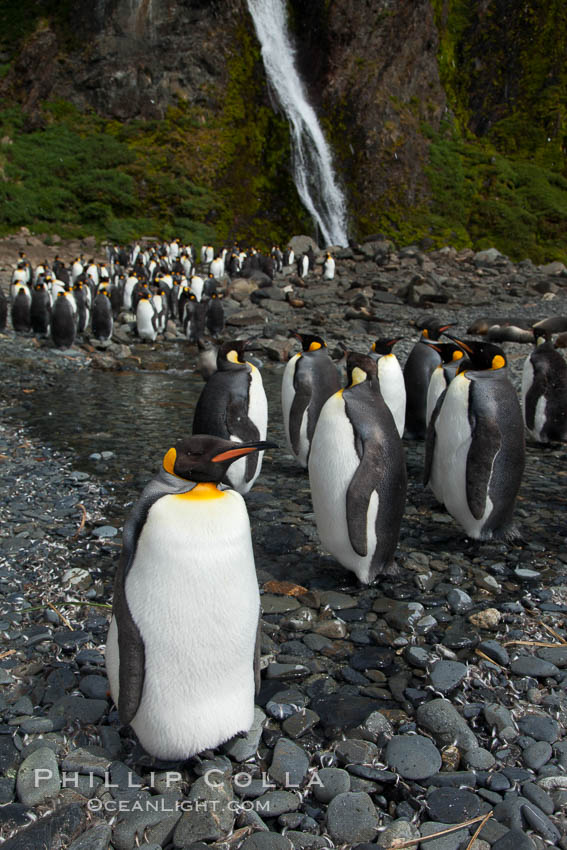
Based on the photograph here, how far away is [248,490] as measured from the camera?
18.2ft

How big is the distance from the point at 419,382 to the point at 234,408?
9.51ft

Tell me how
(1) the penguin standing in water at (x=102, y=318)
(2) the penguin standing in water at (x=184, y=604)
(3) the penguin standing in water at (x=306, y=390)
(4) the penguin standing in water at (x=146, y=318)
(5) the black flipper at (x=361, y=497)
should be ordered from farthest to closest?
(4) the penguin standing in water at (x=146, y=318) → (1) the penguin standing in water at (x=102, y=318) → (3) the penguin standing in water at (x=306, y=390) → (5) the black flipper at (x=361, y=497) → (2) the penguin standing in water at (x=184, y=604)

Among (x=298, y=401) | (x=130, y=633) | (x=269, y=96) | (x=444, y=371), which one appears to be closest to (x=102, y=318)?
(x=298, y=401)

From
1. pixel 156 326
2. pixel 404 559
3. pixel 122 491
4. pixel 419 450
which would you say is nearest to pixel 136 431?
pixel 122 491

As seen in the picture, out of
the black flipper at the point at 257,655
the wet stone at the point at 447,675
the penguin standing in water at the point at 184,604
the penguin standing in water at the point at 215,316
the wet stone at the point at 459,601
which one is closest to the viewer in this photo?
the penguin standing in water at the point at 184,604

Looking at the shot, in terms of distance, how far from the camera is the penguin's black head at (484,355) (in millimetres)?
4434

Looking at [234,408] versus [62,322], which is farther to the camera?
[62,322]

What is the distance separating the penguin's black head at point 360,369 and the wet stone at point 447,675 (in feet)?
5.71

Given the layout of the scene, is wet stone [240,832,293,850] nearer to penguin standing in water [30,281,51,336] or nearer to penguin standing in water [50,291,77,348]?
penguin standing in water [50,291,77,348]

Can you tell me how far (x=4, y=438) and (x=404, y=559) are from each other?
4526mm

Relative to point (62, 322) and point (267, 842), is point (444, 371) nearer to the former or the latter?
point (267, 842)

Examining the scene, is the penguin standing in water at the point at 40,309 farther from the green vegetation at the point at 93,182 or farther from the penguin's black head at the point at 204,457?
the green vegetation at the point at 93,182

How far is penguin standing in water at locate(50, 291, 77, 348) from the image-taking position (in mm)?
12266

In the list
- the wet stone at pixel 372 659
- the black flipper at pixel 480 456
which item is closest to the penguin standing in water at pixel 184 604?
the wet stone at pixel 372 659
